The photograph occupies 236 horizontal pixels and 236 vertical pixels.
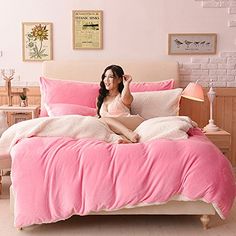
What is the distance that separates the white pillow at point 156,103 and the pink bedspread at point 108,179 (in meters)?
1.32

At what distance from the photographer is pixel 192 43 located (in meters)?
5.32

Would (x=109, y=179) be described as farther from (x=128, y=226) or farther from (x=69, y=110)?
(x=69, y=110)

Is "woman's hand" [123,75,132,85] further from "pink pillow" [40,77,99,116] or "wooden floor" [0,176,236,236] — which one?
"wooden floor" [0,176,236,236]

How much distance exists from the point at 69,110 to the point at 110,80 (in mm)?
472

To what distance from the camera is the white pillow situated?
15.0 feet

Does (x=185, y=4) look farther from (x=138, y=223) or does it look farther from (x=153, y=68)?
(x=138, y=223)

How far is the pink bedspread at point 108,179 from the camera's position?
10.4 feet

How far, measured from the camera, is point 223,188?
3.23 meters

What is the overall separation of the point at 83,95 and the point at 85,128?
1.26 metres

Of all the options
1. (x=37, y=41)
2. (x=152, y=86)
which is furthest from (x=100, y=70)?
(x=37, y=41)

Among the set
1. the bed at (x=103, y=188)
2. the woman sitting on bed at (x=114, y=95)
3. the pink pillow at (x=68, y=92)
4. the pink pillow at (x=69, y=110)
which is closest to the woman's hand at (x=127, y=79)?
the woman sitting on bed at (x=114, y=95)

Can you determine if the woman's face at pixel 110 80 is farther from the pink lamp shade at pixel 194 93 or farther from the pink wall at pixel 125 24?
the pink wall at pixel 125 24

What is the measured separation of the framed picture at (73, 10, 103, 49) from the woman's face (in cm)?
106

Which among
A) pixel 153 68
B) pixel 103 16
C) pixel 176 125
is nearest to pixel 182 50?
pixel 153 68
